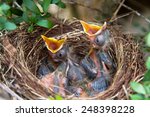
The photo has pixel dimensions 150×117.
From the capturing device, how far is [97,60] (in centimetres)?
215

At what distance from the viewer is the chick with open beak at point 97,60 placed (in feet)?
6.81

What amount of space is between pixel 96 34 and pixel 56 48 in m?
0.19

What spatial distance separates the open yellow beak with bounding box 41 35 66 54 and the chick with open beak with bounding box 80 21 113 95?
126 millimetres

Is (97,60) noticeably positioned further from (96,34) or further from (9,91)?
(9,91)

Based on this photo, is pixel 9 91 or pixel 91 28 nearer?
pixel 9 91

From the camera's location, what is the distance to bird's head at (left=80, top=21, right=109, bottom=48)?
6.81 ft

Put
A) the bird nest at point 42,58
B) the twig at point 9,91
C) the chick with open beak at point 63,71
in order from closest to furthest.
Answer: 1. the twig at point 9,91
2. the bird nest at point 42,58
3. the chick with open beak at point 63,71

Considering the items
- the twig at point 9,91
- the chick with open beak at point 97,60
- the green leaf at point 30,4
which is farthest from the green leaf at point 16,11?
the twig at point 9,91

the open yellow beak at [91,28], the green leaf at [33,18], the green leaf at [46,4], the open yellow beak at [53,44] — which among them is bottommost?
the open yellow beak at [53,44]

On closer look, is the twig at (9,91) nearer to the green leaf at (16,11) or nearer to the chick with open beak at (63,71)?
the chick with open beak at (63,71)

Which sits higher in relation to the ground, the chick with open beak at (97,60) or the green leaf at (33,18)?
the green leaf at (33,18)

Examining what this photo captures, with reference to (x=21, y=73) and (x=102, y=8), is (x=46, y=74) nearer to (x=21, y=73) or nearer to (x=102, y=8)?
(x=21, y=73)

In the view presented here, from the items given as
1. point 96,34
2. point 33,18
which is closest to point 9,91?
point 33,18

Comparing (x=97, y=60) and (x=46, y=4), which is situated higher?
(x=46, y=4)
